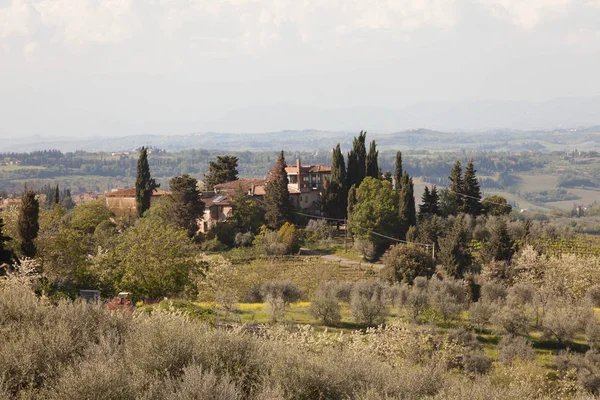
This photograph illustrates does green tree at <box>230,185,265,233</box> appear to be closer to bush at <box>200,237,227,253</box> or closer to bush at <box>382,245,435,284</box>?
bush at <box>200,237,227,253</box>

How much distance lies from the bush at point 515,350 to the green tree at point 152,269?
13691 millimetres

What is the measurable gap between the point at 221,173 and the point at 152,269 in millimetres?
37295

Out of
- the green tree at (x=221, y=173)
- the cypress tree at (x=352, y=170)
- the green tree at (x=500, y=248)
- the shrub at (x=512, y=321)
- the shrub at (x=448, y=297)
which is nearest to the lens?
the shrub at (x=512, y=321)

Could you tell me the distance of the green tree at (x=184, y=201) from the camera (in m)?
49.5

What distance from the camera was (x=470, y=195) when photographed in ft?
188

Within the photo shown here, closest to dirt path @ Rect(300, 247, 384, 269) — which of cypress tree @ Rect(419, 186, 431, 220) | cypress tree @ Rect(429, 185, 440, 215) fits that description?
cypress tree @ Rect(419, 186, 431, 220)

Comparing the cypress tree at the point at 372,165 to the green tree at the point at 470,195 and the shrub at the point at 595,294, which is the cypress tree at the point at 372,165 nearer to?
the green tree at the point at 470,195

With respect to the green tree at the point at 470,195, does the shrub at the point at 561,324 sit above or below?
below

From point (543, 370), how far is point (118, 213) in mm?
46109

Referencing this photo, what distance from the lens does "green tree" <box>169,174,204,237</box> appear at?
49.5 metres

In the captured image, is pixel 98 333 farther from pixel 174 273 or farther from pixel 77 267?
pixel 77 267

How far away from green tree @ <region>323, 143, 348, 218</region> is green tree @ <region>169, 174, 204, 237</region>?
1198cm

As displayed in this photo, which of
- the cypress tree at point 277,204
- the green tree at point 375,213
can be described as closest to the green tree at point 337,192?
the green tree at point 375,213

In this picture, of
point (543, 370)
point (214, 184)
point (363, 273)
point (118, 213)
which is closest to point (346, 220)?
point (363, 273)
